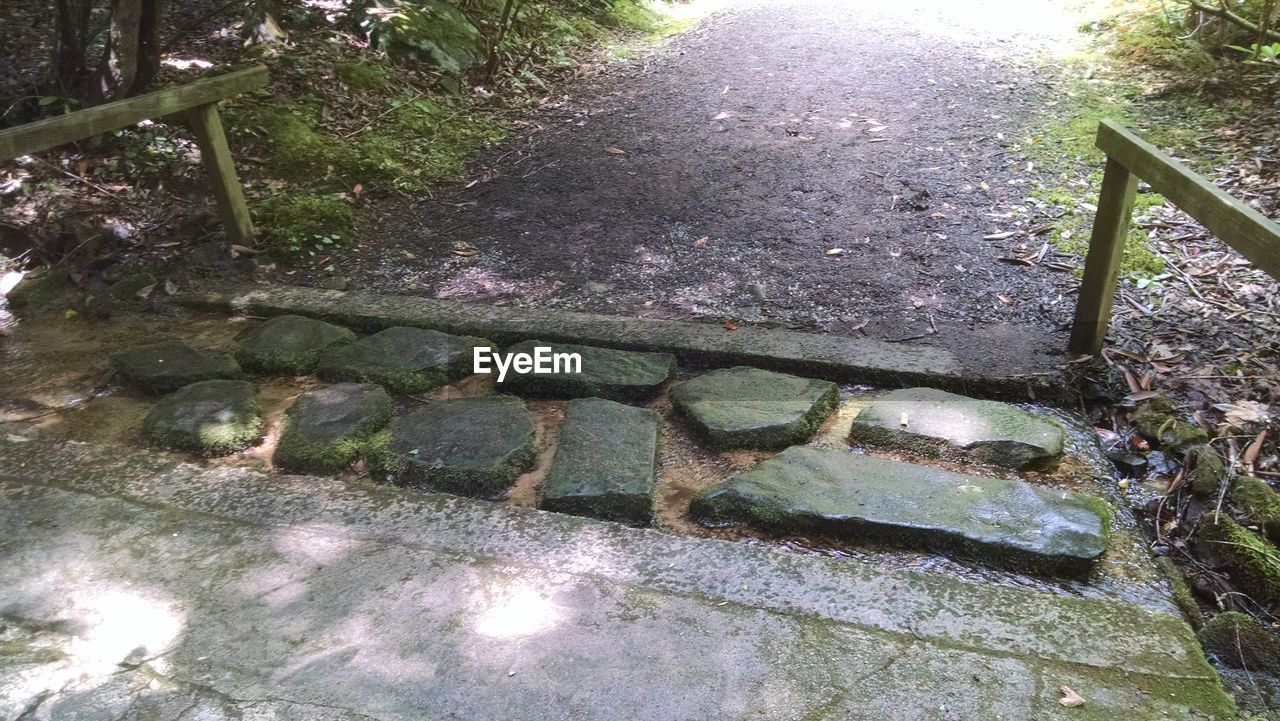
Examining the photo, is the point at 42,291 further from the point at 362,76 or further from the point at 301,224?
the point at 362,76

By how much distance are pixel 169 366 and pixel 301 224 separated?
61.3 inches

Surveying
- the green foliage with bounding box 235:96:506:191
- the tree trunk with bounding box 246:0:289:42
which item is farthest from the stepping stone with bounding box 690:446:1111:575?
the tree trunk with bounding box 246:0:289:42

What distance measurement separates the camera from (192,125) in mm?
4059

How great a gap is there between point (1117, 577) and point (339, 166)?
4745 mm

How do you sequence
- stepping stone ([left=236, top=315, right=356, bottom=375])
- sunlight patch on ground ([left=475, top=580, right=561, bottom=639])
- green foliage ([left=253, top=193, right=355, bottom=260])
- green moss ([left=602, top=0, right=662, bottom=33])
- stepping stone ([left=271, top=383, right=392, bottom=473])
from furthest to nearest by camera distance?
1. green moss ([left=602, top=0, right=662, bottom=33])
2. green foliage ([left=253, top=193, right=355, bottom=260])
3. stepping stone ([left=236, top=315, right=356, bottom=375])
4. stepping stone ([left=271, top=383, right=392, bottom=473])
5. sunlight patch on ground ([left=475, top=580, right=561, bottom=639])

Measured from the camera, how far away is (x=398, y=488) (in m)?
2.60

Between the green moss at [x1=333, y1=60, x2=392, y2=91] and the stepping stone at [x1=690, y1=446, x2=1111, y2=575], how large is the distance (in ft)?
15.8

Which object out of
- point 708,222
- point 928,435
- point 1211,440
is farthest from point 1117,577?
point 708,222

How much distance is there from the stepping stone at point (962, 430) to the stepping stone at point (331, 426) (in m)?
1.75

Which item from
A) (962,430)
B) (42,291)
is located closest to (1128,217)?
(962,430)

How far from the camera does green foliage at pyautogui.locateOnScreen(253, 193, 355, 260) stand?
4.43m

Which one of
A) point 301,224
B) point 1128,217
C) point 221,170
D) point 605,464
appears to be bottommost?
point 605,464

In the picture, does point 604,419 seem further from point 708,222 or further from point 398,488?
point 708,222

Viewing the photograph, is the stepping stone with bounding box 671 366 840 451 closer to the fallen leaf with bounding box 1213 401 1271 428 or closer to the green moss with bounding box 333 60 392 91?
the fallen leaf with bounding box 1213 401 1271 428
